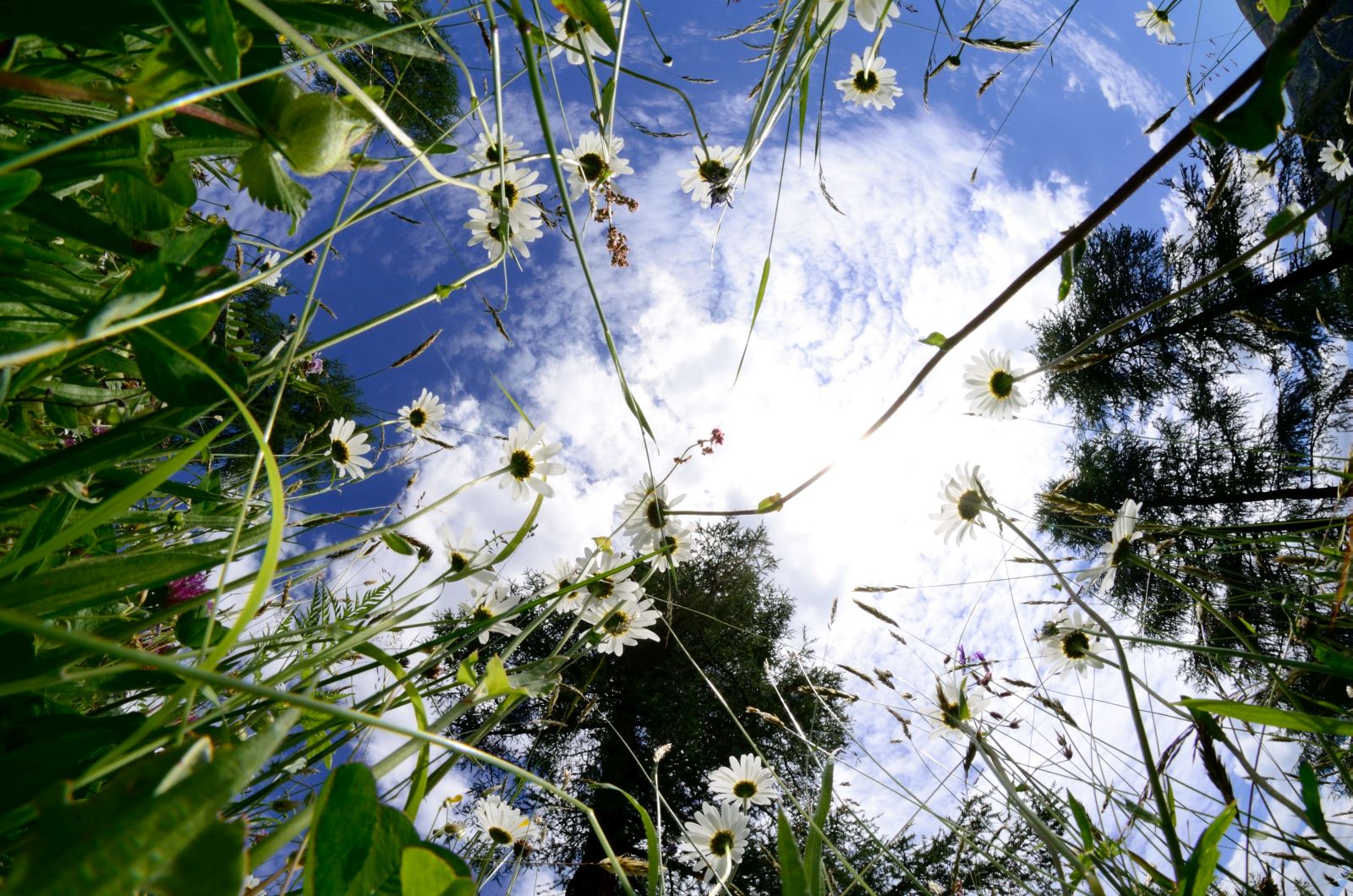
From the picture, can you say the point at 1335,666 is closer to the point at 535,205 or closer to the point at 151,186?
the point at 151,186

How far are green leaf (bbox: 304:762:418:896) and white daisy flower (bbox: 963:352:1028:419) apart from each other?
0.79 metres

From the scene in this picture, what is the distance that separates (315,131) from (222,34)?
0.14 ft

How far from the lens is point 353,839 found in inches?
5.3

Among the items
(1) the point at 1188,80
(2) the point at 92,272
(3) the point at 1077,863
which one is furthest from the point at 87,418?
(1) the point at 1188,80

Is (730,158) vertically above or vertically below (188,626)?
above

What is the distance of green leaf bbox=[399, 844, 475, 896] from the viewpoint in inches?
→ 5.5

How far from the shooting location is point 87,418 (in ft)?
1.67

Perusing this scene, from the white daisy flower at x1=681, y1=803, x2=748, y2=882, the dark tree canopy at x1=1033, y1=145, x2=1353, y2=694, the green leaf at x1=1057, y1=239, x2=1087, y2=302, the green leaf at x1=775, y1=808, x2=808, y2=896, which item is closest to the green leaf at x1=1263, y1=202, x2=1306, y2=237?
the green leaf at x1=1057, y1=239, x2=1087, y2=302

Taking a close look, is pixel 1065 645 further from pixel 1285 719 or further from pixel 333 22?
pixel 333 22

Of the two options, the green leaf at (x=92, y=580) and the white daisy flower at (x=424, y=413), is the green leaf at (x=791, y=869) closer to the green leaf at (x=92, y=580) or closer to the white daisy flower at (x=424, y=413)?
the green leaf at (x=92, y=580)

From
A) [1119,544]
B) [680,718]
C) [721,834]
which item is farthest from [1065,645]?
[680,718]

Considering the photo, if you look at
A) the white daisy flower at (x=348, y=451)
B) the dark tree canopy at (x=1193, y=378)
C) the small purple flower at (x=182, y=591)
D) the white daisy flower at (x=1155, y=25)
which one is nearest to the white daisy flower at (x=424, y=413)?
the white daisy flower at (x=348, y=451)

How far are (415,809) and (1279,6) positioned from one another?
0.45 metres

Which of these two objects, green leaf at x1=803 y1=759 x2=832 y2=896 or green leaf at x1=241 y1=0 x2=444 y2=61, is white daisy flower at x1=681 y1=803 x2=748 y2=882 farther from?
green leaf at x1=241 y1=0 x2=444 y2=61
